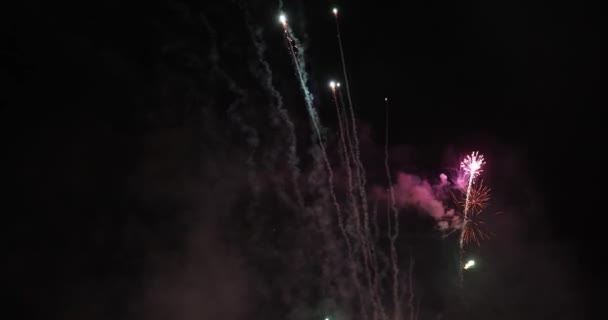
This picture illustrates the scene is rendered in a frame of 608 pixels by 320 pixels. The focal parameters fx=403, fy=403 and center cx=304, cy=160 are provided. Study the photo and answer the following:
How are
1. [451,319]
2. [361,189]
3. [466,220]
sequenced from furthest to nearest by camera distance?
Answer: [451,319] → [361,189] → [466,220]

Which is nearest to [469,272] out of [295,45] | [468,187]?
[468,187]

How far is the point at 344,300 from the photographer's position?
21.9 m

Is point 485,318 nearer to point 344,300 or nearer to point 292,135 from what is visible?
point 344,300

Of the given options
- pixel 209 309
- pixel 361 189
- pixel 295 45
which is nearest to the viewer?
pixel 295 45

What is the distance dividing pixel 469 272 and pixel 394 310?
8.60 m

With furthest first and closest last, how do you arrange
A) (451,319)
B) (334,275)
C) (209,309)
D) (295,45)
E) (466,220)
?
1. (209,309)
2. (451,319)
3. (334,275)
4. (466,220)
5. (295,45)

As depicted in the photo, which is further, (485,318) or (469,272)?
(469,272)

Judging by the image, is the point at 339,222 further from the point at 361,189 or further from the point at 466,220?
the point at 466,220

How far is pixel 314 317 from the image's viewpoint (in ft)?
75.9

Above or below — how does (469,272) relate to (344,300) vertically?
above

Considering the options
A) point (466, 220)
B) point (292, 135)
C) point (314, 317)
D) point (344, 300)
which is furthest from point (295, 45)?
point (314, 317)

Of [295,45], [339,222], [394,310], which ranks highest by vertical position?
[295,45]

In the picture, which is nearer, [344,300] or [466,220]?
[466,220]

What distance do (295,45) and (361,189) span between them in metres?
6.47
